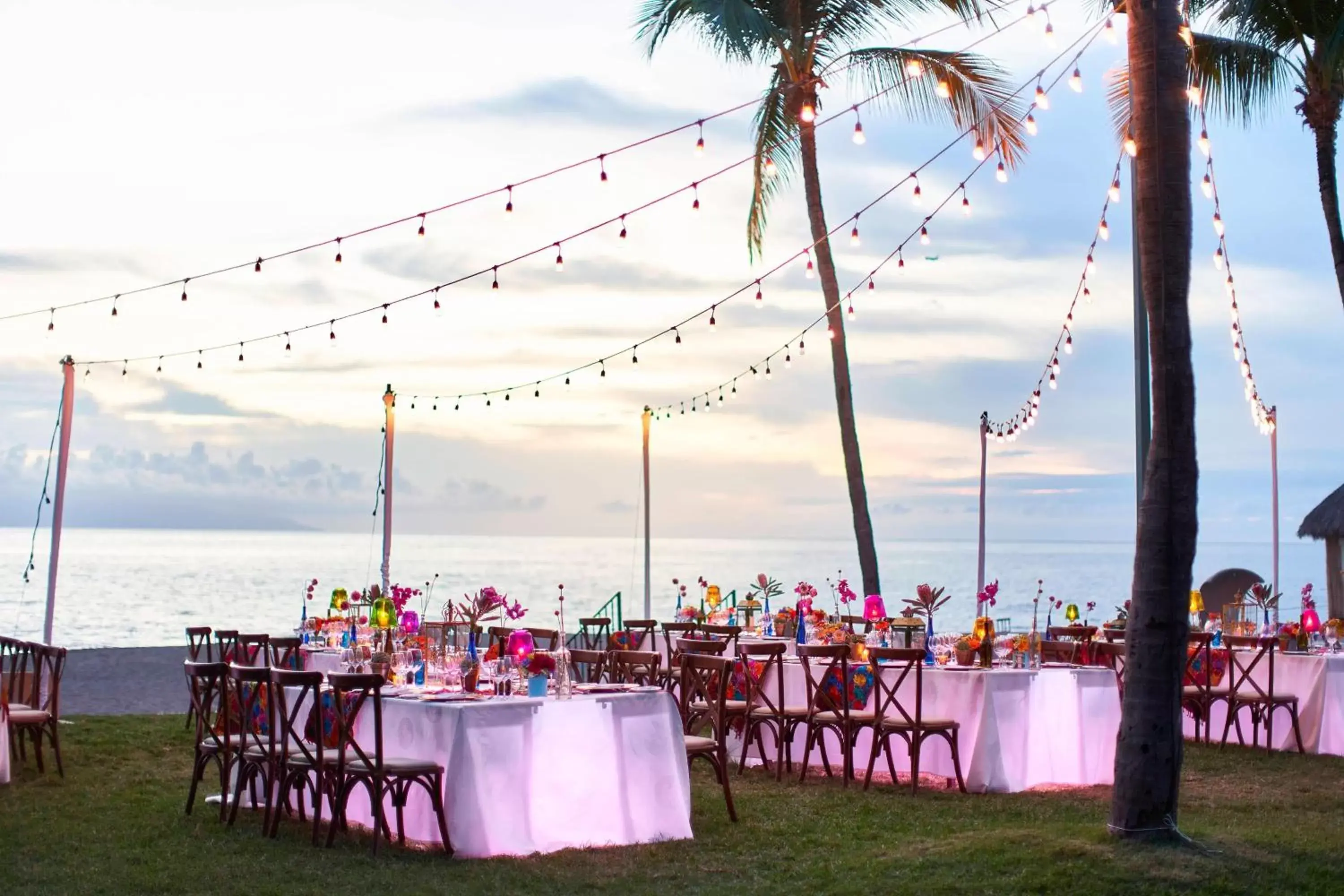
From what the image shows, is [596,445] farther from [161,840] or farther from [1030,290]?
[161,840]

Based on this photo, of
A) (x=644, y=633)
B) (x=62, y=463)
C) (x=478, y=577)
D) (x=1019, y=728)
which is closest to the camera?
(x=1019, y=728)

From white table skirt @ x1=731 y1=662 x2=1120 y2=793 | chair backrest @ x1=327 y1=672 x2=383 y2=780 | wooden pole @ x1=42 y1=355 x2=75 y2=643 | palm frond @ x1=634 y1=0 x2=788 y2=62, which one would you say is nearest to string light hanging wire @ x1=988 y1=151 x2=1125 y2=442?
palm frond @ x1=634 y1=0 x2=788 y2=62

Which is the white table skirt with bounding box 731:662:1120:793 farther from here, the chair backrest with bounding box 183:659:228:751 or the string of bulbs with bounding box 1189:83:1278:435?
the chair backrest with bounding box 183:659:228:751

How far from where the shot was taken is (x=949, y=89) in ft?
52.9

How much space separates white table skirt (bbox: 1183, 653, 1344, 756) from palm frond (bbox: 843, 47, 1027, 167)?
6.22 metres

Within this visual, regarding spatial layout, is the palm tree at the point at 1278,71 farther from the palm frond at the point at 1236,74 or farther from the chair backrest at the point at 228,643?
the chair backrest at the point at 228,643

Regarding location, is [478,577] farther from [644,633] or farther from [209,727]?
[209,727]

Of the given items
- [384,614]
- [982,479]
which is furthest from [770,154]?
[384,614]

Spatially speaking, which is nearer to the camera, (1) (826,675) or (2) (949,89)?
(1) (826,675)

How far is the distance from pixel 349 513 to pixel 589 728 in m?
20.5

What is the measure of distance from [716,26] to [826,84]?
4.02ft

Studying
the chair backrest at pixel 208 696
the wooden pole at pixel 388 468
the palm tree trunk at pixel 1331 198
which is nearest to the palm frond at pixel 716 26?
the wooden pole at pixel 388 468

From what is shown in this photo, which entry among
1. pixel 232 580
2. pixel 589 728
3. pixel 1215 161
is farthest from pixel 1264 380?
pixel 232 580

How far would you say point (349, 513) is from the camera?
27469mm
